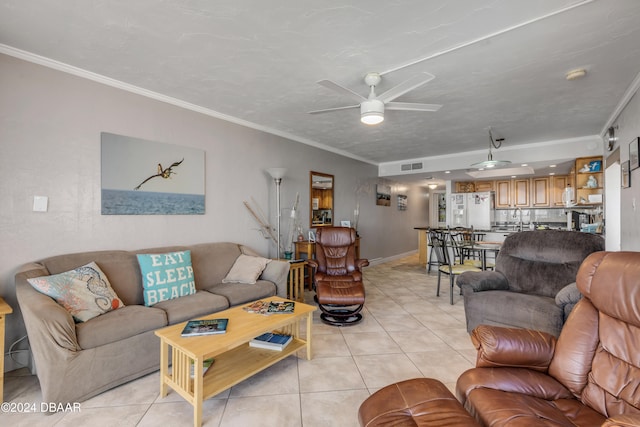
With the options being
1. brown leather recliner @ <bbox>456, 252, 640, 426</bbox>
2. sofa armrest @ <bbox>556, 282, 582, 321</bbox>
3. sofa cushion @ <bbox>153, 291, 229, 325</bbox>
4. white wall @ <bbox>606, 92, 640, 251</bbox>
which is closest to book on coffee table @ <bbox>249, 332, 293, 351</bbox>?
sofa cushion @ <bbox>153, 291, 229, 325</bbox>

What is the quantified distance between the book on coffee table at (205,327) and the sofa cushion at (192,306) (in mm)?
376

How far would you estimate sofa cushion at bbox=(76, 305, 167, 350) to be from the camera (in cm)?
194

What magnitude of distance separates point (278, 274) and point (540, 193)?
21.3 ft

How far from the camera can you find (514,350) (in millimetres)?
1433

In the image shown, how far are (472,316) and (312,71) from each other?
272cm

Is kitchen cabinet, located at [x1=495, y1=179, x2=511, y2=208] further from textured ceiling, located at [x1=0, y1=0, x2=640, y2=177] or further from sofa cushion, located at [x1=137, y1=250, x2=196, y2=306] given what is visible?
sofa cushion, located at [x1=137, y1=250, x2=196, y2=306]

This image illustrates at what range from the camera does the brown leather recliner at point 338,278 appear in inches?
128

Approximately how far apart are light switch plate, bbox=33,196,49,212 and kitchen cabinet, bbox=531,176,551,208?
27.3 ft

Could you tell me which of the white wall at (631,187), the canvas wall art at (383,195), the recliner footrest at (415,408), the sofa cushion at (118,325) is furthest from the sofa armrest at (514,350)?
the canvas wall art at (383,195)

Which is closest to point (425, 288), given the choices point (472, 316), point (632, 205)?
point (472, 316)

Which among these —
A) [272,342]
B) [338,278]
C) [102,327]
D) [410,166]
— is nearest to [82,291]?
[102,327]

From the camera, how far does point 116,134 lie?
2873mm

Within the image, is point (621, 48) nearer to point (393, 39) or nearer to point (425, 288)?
point (393, 39)

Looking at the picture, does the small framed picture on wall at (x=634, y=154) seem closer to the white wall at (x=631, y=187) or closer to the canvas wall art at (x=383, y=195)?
the white wall at (x=631, y=187)
